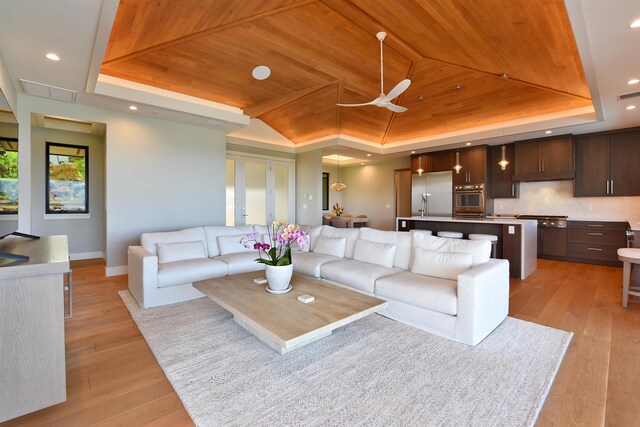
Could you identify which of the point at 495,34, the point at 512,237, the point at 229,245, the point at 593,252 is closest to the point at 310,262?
the point at 229,245

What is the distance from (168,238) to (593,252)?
25.4ft

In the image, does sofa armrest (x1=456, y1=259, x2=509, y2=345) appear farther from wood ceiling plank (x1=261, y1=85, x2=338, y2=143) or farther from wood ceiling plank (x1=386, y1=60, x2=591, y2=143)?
wood ceiling plank (x1=261, y1=85, x2=338, y2=143)

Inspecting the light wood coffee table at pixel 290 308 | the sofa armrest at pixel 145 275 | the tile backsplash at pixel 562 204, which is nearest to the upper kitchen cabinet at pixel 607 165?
the tile backsplash at pixel 562 204

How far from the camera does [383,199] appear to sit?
9805 millimetres

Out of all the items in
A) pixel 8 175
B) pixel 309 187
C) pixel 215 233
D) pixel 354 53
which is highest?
pixel 354 53

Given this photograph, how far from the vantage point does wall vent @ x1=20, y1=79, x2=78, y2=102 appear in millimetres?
3727

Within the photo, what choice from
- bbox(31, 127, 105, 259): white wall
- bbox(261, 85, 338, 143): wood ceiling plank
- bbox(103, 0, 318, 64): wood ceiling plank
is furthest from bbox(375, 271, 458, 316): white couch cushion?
bbox(31, 127, 105, 259): white wall

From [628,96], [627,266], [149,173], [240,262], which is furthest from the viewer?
[149,173]

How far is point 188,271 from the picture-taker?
3596 millimetres

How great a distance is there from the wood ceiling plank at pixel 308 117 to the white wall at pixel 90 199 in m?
3.74

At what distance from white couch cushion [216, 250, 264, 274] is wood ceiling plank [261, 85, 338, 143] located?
10.9 feet

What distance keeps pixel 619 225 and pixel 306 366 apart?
673 cm

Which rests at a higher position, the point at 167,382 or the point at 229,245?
the point at 229,245

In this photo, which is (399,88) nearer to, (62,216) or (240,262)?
(240,262)
